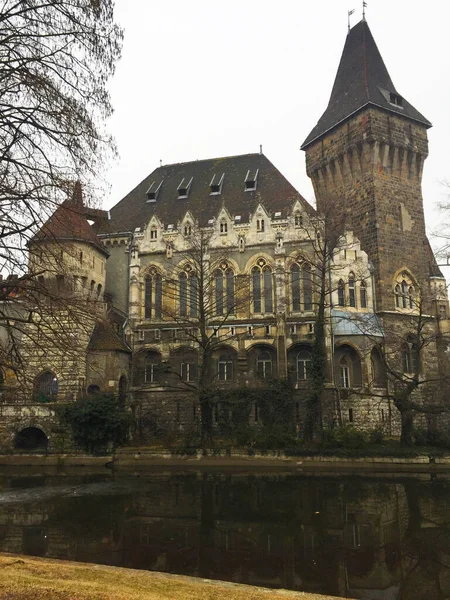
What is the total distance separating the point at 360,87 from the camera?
125 feet

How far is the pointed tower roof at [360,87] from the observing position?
121 ft

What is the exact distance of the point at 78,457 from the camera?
27781 millimetres

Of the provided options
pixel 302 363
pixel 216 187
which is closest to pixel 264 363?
pixel 302 363

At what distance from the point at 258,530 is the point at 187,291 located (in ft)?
77.7

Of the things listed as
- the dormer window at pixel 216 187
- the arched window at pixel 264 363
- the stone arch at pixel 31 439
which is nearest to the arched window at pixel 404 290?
the arched window at pixel 264 363

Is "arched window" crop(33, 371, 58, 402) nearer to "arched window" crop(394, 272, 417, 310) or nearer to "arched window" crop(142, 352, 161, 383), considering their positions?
"arched window" crop(142, 352, 161, 383)

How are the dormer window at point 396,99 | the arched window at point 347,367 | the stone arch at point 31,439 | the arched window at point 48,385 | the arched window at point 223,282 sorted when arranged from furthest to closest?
the dormer window at point 396,99 → the arched window at point 223,282 → the arched window at point 347,367 → the arched window at point 48,385 → the stone arch at point 31,439

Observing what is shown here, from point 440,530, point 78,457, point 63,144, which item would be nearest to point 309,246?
point 78,457

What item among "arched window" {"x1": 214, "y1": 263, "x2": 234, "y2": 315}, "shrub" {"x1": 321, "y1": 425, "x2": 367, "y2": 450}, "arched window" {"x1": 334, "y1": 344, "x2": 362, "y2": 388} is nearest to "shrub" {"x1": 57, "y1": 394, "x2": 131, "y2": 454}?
"arched window" {"x1": 214, "y1": 263, "x2": 234, "y2": 315}

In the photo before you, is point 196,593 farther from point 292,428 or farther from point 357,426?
point 357,426

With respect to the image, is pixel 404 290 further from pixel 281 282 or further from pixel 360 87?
pixel 360 87

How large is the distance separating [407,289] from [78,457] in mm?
22418

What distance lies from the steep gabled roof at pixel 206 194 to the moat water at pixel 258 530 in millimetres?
20822

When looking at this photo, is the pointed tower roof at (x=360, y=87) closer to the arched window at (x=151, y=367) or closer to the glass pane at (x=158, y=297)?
the glass pane at (x=158, y=297)
